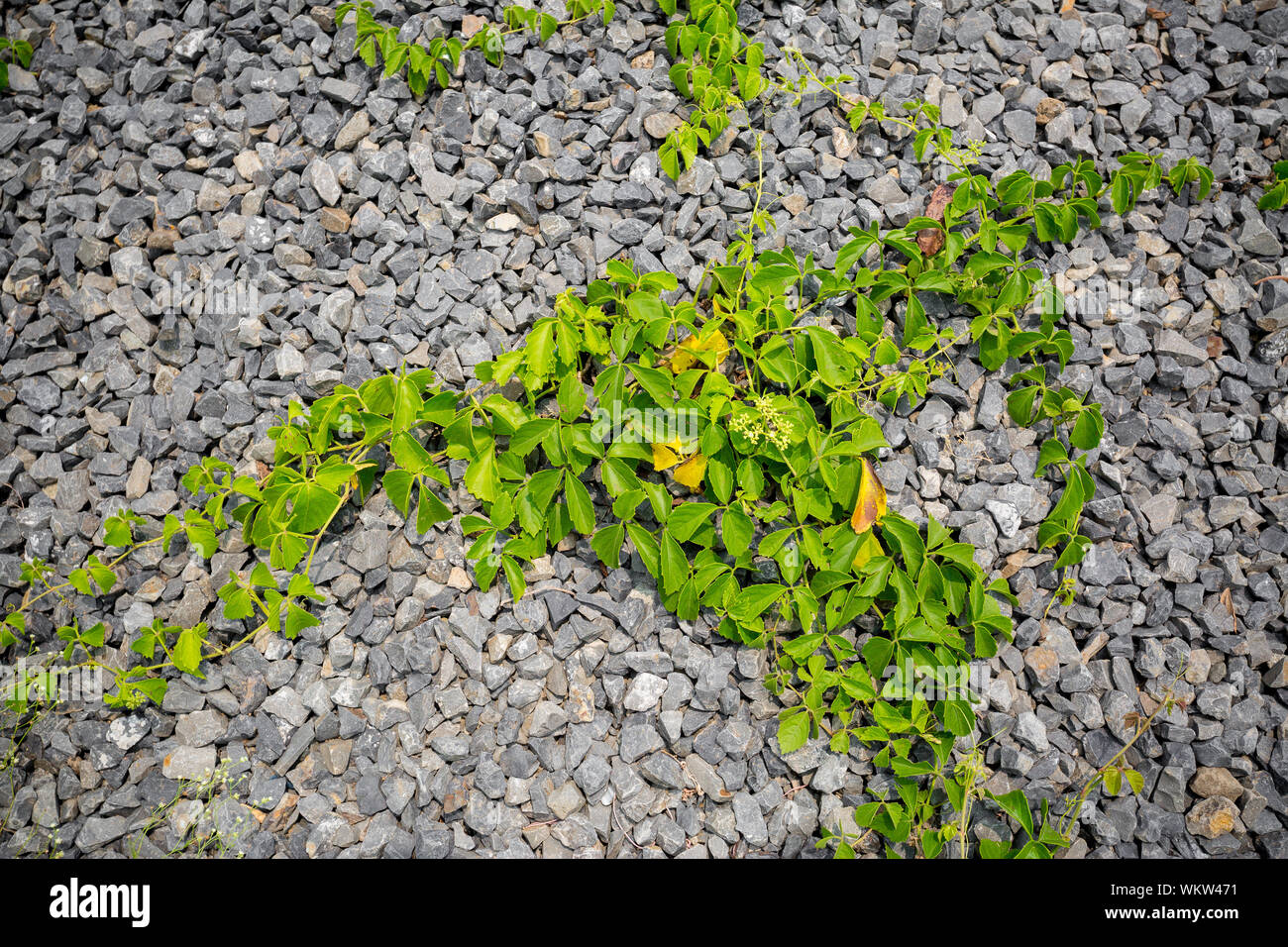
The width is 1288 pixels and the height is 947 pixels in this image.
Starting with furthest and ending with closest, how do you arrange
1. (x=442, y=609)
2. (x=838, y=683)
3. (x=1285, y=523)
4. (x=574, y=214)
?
(x=574, y=214) < (x=1285, y=523) < (x=442, y=609) < (x=838, y=683)

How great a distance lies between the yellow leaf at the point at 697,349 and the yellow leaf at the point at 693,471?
238 mm

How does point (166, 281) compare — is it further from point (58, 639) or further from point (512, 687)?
point (512, 687)

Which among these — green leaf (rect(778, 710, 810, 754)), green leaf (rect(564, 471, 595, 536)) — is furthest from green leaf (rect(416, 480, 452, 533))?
green leaf (rect(778, 710, 810, 754))

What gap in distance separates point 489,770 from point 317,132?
6.34 feet

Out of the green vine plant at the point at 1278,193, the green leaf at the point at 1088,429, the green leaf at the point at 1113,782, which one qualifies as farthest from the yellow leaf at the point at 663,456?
the green vine plant at the point at 1278,193

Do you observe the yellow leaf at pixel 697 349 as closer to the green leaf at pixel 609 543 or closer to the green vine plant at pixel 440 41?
the green leaf at pixel 609 543

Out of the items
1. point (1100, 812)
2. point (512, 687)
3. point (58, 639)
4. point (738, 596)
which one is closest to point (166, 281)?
point (58, 639)

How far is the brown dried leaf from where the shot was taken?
242cm

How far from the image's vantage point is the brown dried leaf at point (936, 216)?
2.42m

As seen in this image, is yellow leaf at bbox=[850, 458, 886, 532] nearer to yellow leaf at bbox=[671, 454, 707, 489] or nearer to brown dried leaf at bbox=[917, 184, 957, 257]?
yellow leaf at bbox=[671, 454, 707, 489]

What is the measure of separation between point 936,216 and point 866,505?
3.13 feet

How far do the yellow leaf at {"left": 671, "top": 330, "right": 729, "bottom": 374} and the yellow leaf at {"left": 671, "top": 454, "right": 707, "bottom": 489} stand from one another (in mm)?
238

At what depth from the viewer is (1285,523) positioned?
7.61ft

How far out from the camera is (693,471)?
2148mm
